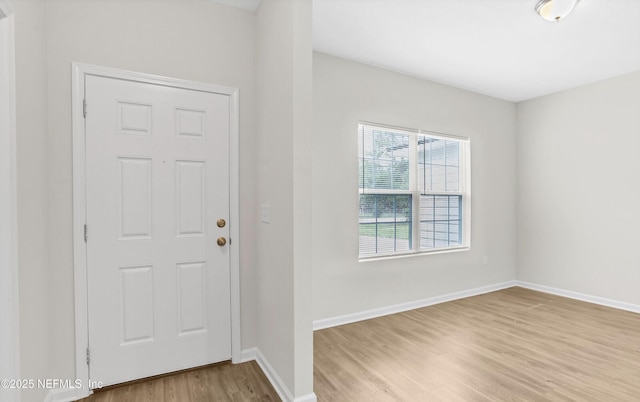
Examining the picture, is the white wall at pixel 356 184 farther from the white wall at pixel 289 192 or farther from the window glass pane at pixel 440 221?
the white wall at pixel 289 192

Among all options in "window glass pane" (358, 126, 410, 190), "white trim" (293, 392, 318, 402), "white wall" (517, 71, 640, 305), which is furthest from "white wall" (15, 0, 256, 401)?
"white wall" (517, 71, 640, 305)

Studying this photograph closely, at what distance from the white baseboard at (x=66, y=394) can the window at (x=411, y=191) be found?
253 cm

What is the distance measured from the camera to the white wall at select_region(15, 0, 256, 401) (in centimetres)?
168

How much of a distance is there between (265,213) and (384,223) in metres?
1.77

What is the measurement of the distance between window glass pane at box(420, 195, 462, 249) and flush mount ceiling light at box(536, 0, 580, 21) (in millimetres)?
2117

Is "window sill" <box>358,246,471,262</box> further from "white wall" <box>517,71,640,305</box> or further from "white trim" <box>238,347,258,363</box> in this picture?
"white trim" <box>238,347,258,363</box>

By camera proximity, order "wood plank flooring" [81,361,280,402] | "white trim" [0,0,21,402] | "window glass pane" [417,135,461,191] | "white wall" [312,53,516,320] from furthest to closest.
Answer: "window glass pane" [417,135,461,191] → "white wall" [312,53,516,320] → "wood plank flooring" [81,361,280,402] → "white trim" [0,0,21,402]

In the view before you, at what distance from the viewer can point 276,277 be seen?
213 cm

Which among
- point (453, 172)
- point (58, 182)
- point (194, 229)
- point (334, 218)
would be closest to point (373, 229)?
point (334, 218)

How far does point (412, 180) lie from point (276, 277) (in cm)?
236

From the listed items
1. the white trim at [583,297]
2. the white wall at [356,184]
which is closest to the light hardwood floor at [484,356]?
the white trim at [583,297]

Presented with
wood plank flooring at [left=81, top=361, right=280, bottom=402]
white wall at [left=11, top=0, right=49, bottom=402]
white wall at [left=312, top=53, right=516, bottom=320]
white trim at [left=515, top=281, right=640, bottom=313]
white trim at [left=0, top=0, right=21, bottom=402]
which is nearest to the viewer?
white trim at [left=0, top=0, right=21, bottom=402]

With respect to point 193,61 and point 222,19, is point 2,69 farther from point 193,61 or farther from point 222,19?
point 222,19

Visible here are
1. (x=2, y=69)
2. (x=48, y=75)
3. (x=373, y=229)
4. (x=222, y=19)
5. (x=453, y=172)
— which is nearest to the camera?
(x=2, y=69)
